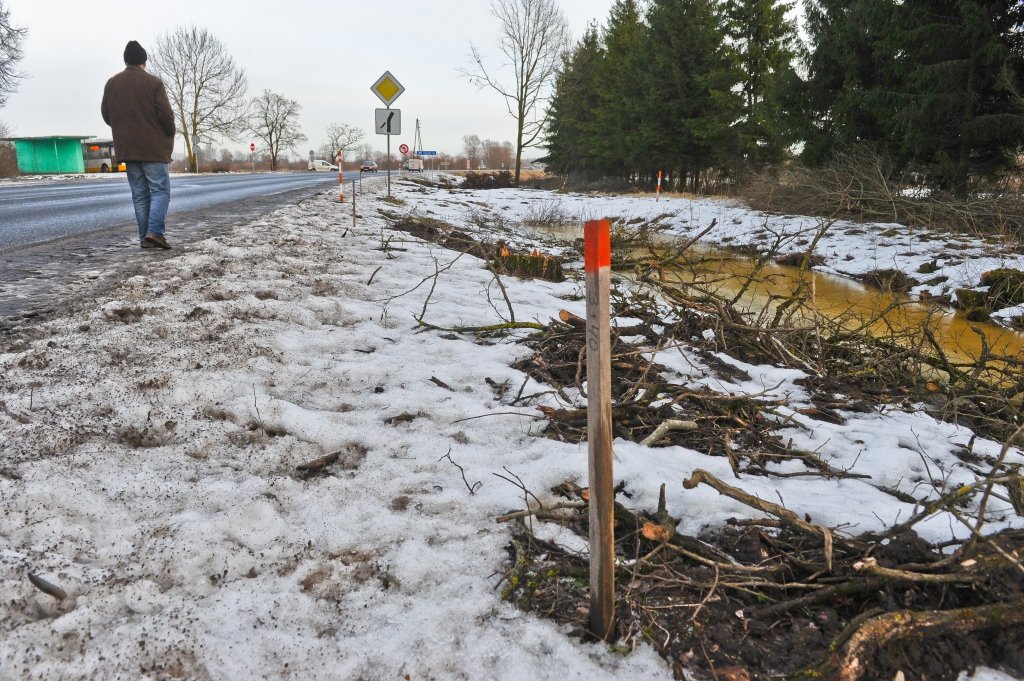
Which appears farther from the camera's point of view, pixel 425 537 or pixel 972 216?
pixel 972 216

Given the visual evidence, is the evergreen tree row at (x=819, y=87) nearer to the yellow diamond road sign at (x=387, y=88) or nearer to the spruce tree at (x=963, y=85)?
the spruce tree at (x=963, y=85)

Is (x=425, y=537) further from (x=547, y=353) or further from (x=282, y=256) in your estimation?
(x=282, y=256)

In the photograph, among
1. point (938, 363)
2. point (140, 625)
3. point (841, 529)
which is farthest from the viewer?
point (938, 363)

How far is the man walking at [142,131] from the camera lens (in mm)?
5730

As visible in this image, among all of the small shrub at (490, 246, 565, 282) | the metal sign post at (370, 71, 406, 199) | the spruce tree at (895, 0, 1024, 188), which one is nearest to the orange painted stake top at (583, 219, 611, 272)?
the small shrub at (490, 246, 565, 282)

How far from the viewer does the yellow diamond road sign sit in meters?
13.5

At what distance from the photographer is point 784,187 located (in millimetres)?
15727

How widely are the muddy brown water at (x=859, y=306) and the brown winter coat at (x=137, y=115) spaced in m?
5.06

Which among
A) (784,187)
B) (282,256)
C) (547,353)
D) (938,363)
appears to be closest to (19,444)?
(547,353)

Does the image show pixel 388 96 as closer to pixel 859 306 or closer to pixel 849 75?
pixel 859 306

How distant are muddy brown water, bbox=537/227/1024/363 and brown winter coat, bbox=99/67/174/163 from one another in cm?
506

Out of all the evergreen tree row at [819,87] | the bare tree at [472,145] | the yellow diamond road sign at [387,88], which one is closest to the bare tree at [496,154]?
the bare tree at [472,145]

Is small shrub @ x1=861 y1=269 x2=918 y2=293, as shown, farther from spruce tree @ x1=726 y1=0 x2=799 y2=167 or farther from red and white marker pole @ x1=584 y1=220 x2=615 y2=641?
spruce tree @ x1=726 y1=0 x2=799 y2=167

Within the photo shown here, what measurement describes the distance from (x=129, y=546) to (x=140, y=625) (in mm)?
350
